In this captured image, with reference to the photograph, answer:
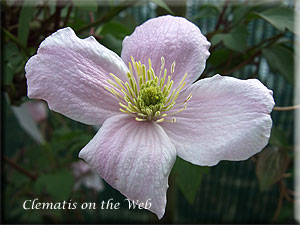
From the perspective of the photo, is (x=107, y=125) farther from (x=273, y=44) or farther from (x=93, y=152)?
(x=273, y=44)

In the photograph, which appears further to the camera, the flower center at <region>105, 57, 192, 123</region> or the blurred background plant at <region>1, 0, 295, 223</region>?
the blurred background plant at <region>1, 0, 295, 223</region>

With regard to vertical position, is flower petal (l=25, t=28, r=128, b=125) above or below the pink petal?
above

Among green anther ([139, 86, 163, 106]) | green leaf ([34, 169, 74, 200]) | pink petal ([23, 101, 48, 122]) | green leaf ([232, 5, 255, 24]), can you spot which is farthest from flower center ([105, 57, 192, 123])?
pink petal ([23, 101, 48, 122])

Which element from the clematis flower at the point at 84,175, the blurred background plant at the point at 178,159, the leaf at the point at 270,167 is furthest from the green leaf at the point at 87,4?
the clematis flower at the point at 84,175

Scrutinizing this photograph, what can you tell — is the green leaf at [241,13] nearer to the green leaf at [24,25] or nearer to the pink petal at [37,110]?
the green leaf at [24,25]

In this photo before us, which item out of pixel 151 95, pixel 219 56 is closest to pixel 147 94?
pixel 151 95

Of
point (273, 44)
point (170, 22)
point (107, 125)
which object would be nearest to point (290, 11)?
point (273, 44)

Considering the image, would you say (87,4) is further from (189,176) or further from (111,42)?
(189,176)

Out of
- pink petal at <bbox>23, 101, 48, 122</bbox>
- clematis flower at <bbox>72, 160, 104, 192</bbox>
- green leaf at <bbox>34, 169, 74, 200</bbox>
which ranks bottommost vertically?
clematis flower at <bbox>72, 160, 104, 192</bbox>

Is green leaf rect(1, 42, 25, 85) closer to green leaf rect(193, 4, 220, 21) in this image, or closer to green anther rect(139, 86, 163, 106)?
green anther rect(139, 86, 163, 106)
